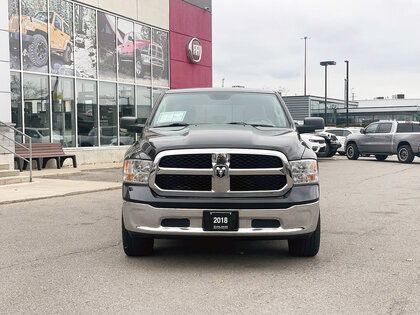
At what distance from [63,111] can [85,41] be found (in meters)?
3.08

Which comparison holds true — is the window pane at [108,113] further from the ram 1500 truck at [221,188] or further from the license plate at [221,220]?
the license plate at [221,220]

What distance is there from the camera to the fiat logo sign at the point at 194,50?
27.4 meters

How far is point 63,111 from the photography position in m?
19.5

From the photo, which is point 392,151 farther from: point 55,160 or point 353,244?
point 353,244

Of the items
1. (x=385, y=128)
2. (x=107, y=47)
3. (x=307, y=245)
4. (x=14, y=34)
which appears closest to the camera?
(x=307, y=245)

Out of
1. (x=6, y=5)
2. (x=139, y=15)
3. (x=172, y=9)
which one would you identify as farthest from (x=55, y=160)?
(x=172, y=9)

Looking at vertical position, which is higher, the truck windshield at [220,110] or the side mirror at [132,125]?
the truck windshield at [220,110]

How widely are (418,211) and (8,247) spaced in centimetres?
649

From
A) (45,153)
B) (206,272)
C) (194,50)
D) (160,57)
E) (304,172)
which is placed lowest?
(206,272)

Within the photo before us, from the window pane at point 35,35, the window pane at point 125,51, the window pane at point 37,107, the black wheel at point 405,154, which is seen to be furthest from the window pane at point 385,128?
the window pane at point 35,35

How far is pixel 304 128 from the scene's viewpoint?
22.2ft

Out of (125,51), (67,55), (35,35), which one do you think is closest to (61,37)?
(67,55)

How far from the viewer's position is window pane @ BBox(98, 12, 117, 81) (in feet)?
70.8

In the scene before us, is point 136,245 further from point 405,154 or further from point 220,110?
point 405,154
